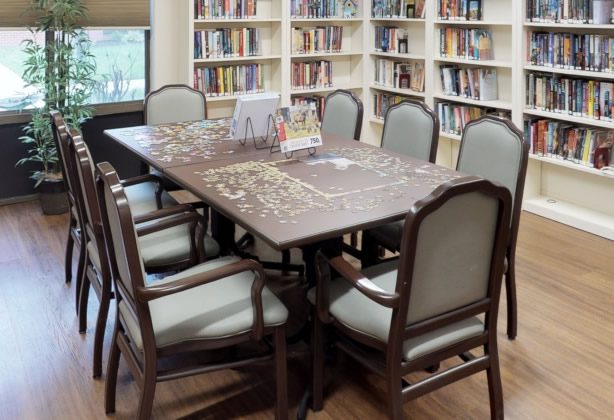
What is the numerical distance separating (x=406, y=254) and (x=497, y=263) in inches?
16.6

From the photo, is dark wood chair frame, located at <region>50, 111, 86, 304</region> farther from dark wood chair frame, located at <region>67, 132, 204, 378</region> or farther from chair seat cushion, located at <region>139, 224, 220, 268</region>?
chair seat cushion, located at <region>139, 224, 220, 268</region>

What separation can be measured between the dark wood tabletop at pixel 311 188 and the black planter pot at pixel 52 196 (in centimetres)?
226

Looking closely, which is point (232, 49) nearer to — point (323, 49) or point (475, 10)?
point (323, 49)

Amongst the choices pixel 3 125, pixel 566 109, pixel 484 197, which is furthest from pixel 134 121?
pixel 484 197

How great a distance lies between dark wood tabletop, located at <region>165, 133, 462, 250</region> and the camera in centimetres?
231

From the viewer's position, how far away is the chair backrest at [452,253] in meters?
1.96

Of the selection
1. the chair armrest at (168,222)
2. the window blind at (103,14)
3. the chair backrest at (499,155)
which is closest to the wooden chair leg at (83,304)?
the chair armrest at (168,222)

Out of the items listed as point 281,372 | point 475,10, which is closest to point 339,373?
point 281,372

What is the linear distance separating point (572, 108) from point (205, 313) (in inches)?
132

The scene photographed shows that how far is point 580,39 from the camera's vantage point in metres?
4.44

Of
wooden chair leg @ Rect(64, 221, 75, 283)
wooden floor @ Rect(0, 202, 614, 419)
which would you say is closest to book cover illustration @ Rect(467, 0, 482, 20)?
wooden floor @ Rect(0, 202, 614, 419)

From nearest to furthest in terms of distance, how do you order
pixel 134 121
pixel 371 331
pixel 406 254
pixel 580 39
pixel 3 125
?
pixel 406 254 < pixel 371 331 < pixel 580 39 < pixel 3 125 < pixel 134 121

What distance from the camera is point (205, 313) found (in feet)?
7.43

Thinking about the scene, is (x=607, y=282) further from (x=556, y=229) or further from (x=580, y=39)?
(x=580, y=39)
